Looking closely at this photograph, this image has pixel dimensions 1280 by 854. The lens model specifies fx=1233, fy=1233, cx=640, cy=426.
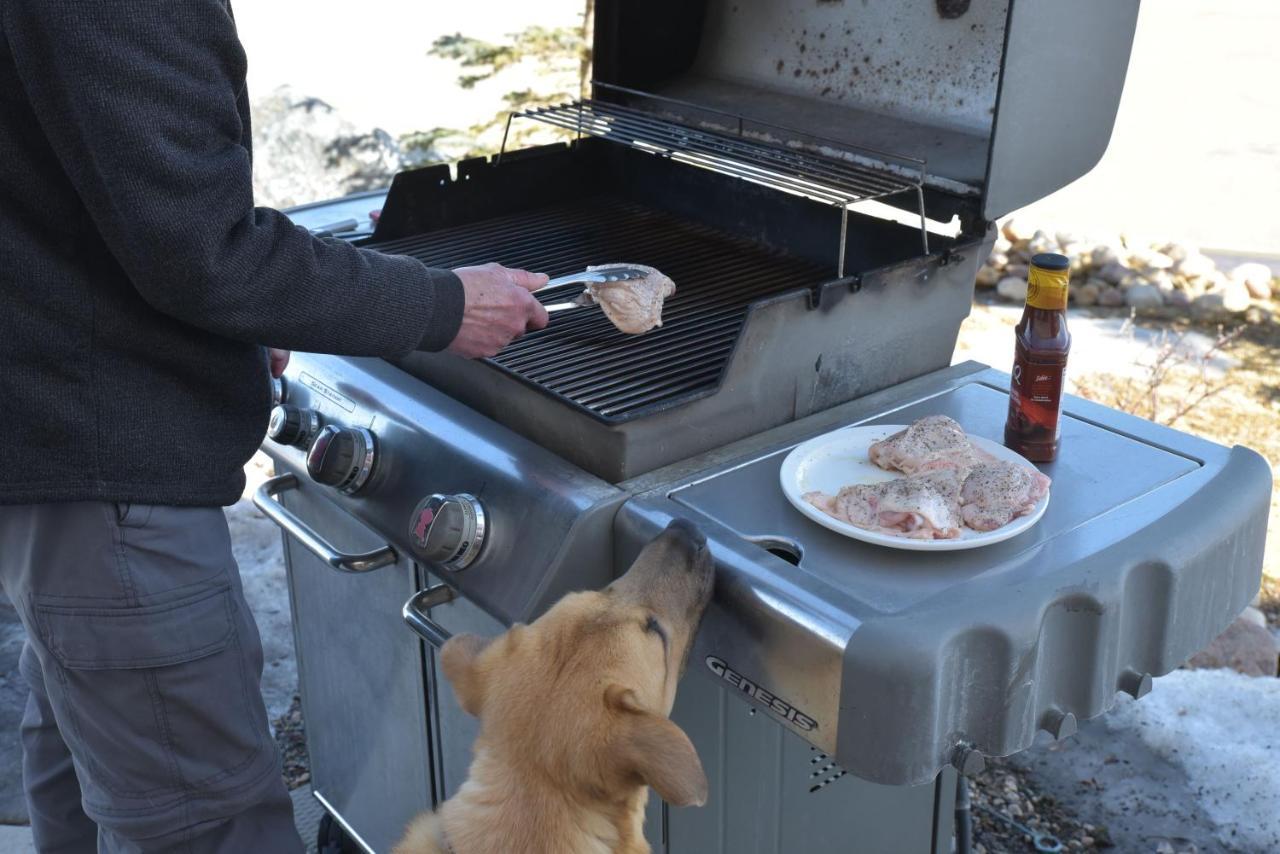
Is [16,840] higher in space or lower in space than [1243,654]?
lower

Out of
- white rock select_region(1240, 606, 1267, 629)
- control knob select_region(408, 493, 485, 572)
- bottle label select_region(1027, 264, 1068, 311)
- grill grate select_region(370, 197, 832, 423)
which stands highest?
bottle label select_region(1027, 264, 1068, 311)

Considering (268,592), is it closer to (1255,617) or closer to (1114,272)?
(1255,617)

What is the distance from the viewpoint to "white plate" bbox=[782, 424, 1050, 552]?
1.69m

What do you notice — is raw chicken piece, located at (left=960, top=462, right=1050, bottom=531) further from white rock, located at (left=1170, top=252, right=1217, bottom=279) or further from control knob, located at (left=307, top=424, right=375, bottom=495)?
white rock, located at (left=1170, top=252, right=1217, bottom=279)

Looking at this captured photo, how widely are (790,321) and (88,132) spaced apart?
106 centimetres

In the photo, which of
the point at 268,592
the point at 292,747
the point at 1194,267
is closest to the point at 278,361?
the point at 292,747

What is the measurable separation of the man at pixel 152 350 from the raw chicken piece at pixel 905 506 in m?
0.63

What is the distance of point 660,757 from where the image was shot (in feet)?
4.74

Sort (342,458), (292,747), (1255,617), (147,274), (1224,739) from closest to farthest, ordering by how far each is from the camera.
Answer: (147,274), (342,458), (1224,739), (292,747), (1255,617)

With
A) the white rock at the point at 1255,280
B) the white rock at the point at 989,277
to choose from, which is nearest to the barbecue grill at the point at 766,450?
the white rock at the point at 989,277

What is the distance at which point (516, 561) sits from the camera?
73.3 inches

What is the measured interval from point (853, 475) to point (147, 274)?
1.06m

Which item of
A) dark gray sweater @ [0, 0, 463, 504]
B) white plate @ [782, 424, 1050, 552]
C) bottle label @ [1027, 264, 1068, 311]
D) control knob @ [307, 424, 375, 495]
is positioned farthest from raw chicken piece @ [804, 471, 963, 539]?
control knob @ [307, 424, 375, 495]

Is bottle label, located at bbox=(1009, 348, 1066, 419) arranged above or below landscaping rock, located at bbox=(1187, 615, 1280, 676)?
above
